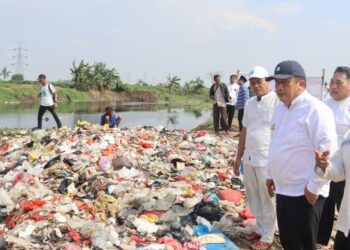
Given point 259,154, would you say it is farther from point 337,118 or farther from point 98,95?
point 98,95

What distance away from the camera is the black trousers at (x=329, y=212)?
3.85 metres

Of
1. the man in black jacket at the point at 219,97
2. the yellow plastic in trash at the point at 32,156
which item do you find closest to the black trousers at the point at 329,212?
the yellow plastic in trash at the point at 32,156

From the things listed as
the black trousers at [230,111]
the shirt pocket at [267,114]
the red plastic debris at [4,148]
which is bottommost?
the red plastic debris at [4,148]

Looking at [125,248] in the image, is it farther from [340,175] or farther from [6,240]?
[340,175]

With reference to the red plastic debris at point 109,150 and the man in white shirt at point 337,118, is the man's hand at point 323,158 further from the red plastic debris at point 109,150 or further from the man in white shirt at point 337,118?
the red plastic debris at point 109,150

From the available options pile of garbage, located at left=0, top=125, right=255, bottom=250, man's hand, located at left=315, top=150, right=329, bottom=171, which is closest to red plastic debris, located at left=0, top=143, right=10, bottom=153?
pile of garbage, located at left=0, top=125, right=255, bottom=250

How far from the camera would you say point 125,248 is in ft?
12.9

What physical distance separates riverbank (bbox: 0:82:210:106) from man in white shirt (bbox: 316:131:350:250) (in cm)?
4077

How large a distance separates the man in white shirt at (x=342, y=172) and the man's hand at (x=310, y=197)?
19cm

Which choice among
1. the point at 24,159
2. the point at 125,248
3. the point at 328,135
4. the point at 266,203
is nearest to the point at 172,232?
the point at 125,248

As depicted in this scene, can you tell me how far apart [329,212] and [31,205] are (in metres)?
3.22

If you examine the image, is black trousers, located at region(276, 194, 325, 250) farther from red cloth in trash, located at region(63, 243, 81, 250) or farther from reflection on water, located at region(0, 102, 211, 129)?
reflection on water, located at region(0, 102, 211, 129)

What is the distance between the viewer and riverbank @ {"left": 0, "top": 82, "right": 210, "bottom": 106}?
4167cm

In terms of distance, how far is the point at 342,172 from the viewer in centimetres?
252
